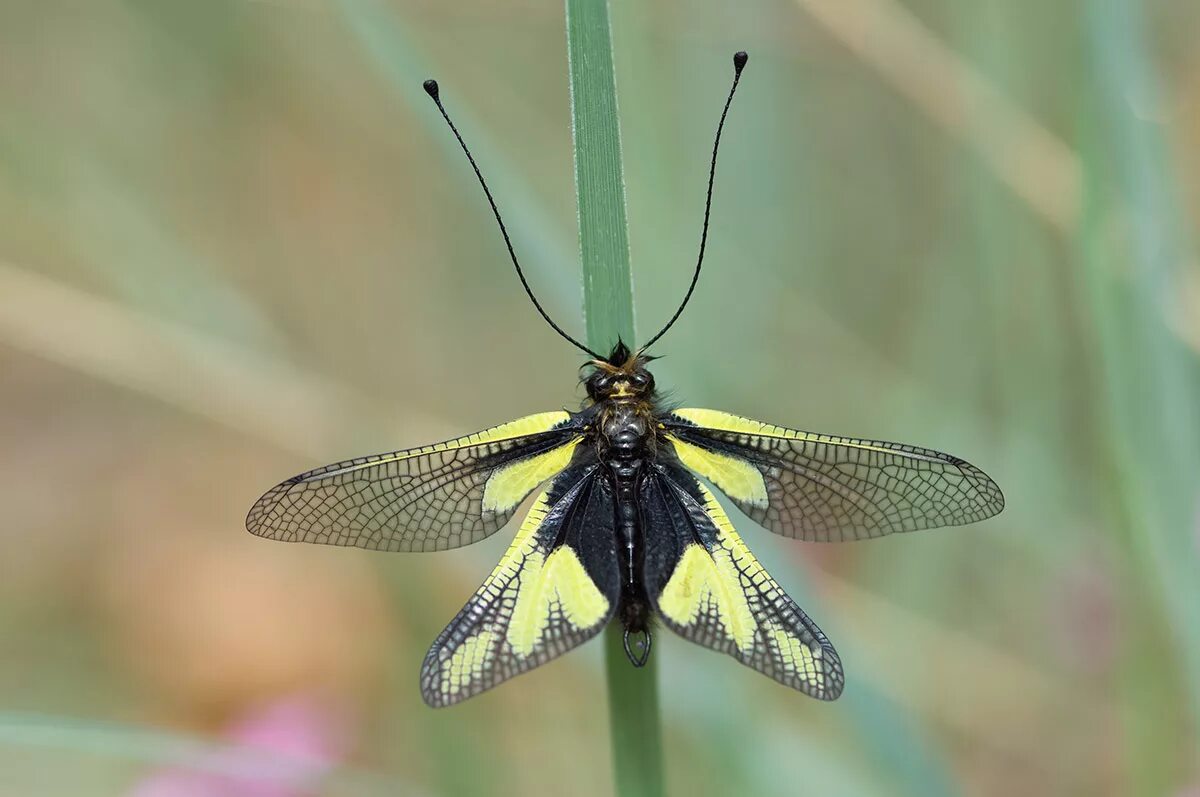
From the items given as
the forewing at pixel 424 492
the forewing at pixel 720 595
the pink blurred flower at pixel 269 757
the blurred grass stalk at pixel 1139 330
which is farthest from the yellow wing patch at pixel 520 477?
the blurred grass stalk at pixel 1139 330

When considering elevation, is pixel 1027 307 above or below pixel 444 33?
below

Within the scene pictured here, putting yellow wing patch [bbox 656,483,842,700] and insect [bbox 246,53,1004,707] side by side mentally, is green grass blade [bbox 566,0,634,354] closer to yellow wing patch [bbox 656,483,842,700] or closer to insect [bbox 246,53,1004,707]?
insect [bbox 246,53,1004,707]

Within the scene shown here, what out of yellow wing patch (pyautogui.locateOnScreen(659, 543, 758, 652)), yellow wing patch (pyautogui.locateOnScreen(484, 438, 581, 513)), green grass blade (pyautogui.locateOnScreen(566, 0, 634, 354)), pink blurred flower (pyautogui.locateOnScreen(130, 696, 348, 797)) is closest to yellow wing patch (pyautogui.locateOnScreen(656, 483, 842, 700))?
yellow wing patch (pyautogui.locateOnScreen(659, 543, 758, 652))

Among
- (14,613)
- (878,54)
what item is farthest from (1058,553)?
(14,613)

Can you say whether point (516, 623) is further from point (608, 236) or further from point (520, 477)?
point (608, 236)

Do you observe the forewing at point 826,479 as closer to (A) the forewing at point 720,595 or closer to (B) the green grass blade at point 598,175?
(A) the forewing at point 720,595

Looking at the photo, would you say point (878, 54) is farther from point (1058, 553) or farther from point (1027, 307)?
point (1058, 553)
